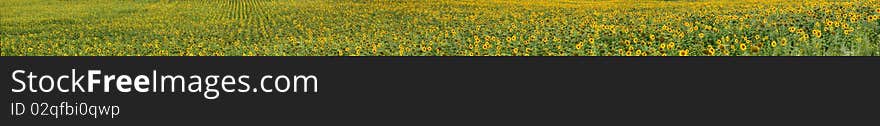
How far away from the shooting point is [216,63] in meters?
6.30

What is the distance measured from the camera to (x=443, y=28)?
11.6 metres

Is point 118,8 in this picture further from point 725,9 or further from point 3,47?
point 725,9

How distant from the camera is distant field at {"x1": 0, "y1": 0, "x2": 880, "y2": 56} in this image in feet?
29.3

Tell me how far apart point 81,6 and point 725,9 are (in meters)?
10.1

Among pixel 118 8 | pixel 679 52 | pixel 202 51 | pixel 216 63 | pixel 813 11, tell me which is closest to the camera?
pixel 216 63

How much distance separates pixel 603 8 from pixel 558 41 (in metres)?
2.67

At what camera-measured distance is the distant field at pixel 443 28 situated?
8930mm

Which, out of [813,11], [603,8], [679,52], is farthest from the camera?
[603,8]

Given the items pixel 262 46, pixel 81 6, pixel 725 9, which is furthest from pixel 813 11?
pixel 81 6

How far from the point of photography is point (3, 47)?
11.7 metres

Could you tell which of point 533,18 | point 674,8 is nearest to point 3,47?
point 533,18

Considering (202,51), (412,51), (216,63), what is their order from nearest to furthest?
1. (216,63)
2. (412,51)
3. (202,51)

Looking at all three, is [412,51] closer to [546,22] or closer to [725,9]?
[546,22]

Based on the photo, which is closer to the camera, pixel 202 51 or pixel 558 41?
pixel 558 41
